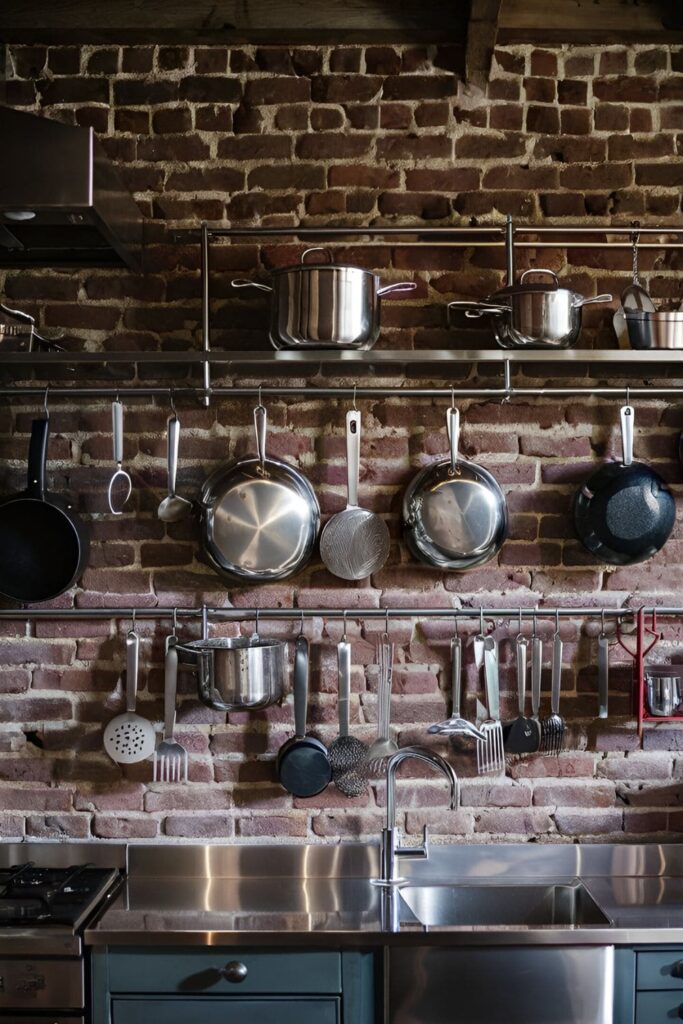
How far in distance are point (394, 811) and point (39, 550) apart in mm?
990

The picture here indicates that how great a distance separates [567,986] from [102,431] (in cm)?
153

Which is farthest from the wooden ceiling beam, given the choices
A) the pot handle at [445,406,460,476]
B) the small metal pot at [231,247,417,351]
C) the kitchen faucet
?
the kitchen faucet

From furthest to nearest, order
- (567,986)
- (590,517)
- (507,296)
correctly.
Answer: (590,517) → (507,296) → (567,986)

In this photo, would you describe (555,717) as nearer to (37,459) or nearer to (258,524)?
(258,524)

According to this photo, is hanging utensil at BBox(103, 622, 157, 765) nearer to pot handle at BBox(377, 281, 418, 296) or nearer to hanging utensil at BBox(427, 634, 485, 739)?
hanging utensil at BBox(427, 634, 485, 739)

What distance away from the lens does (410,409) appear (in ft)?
7.20

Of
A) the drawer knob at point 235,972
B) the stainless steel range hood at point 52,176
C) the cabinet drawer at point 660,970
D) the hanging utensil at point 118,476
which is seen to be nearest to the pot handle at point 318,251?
the stainless steel range hood at point 52,176

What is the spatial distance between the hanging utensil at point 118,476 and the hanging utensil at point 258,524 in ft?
0.64

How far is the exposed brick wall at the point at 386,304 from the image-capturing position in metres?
2.18

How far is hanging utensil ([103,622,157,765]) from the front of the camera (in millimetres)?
2133

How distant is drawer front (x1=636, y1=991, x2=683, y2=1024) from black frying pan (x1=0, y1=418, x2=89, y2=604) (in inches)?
57.1

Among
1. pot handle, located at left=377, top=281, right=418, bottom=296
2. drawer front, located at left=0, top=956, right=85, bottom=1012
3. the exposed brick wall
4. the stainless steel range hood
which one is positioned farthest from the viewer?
the exposed brick wall

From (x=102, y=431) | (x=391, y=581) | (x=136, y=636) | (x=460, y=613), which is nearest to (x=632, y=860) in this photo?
(x=460, y=613)

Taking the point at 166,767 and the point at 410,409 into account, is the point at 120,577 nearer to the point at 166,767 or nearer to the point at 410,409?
the point at 166,767
